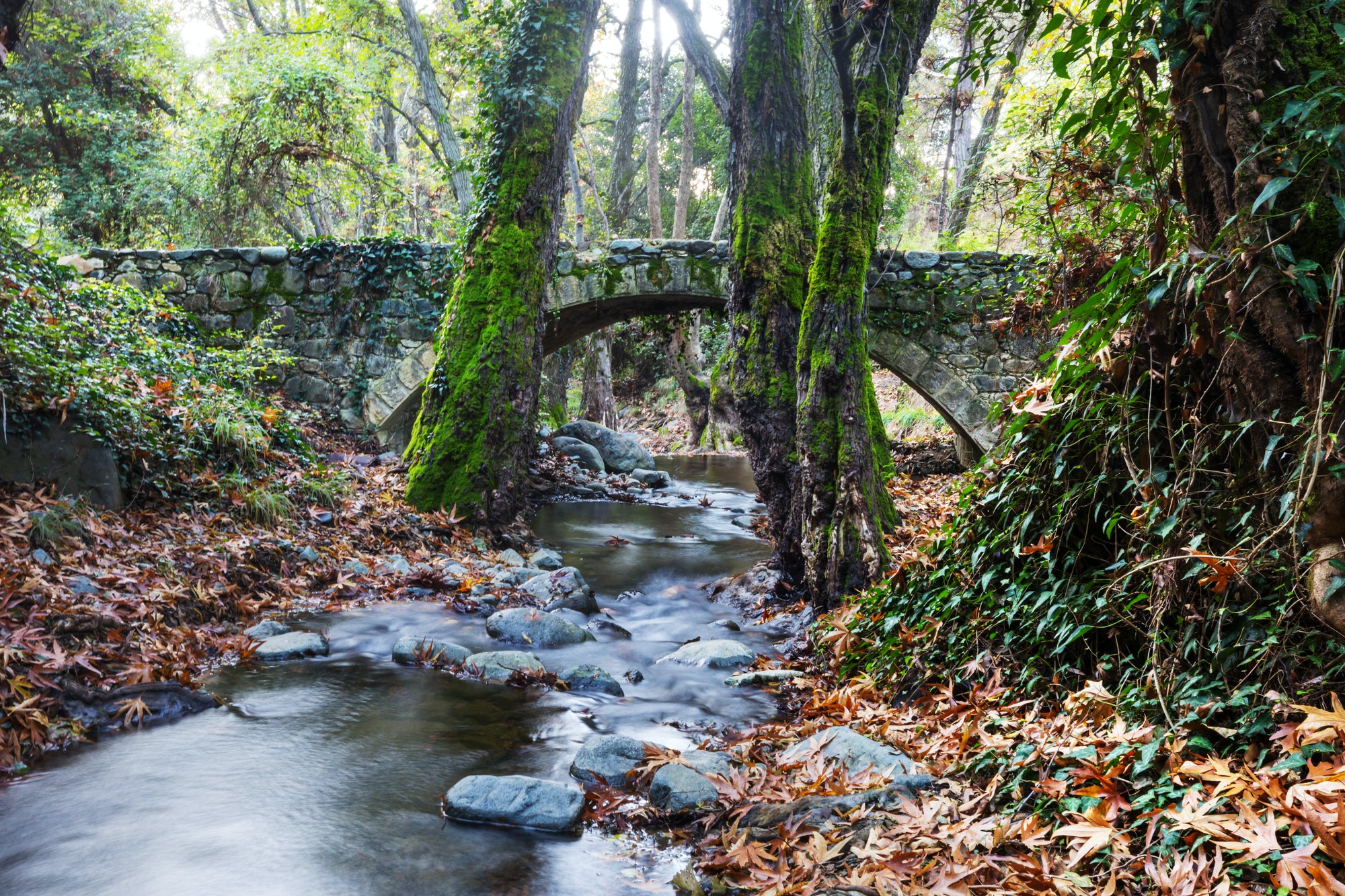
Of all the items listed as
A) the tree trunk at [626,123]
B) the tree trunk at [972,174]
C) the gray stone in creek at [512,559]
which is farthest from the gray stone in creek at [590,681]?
the tree trunk at [626,123]

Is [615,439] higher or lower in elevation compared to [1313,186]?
lower

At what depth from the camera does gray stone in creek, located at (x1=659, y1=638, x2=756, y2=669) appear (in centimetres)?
457

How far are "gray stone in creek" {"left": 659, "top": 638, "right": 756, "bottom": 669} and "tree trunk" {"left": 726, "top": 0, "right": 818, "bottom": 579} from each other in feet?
3.67

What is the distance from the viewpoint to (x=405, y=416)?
11797 millimetres

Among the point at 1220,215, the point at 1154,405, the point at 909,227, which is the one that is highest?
the point at 909,227

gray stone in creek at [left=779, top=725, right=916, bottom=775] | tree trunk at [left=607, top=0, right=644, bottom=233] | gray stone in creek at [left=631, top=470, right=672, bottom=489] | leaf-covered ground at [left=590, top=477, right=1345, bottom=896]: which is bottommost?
gray stone in creek at [left=631, top=470, right=672, bottom=489]

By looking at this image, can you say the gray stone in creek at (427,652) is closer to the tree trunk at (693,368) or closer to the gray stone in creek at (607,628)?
the gray stone in creek at (607,628)

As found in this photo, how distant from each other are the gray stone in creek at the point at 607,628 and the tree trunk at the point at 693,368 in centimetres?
837

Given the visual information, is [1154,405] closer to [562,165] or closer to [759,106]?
[759,106]

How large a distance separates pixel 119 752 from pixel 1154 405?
3757 mm

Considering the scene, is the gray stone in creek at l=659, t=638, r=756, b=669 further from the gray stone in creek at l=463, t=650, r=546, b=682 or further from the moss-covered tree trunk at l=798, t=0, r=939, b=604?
the gray stone in creek at l=463, t=650, r=546, b=682

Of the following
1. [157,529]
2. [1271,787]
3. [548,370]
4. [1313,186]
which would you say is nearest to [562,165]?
[157,529]

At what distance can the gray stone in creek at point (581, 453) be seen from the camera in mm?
13734

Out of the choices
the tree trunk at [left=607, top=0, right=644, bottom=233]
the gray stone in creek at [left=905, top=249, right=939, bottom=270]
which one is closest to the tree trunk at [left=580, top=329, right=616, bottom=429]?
the tree trunk at [left=607, top=0, right=644, bottom=233]
